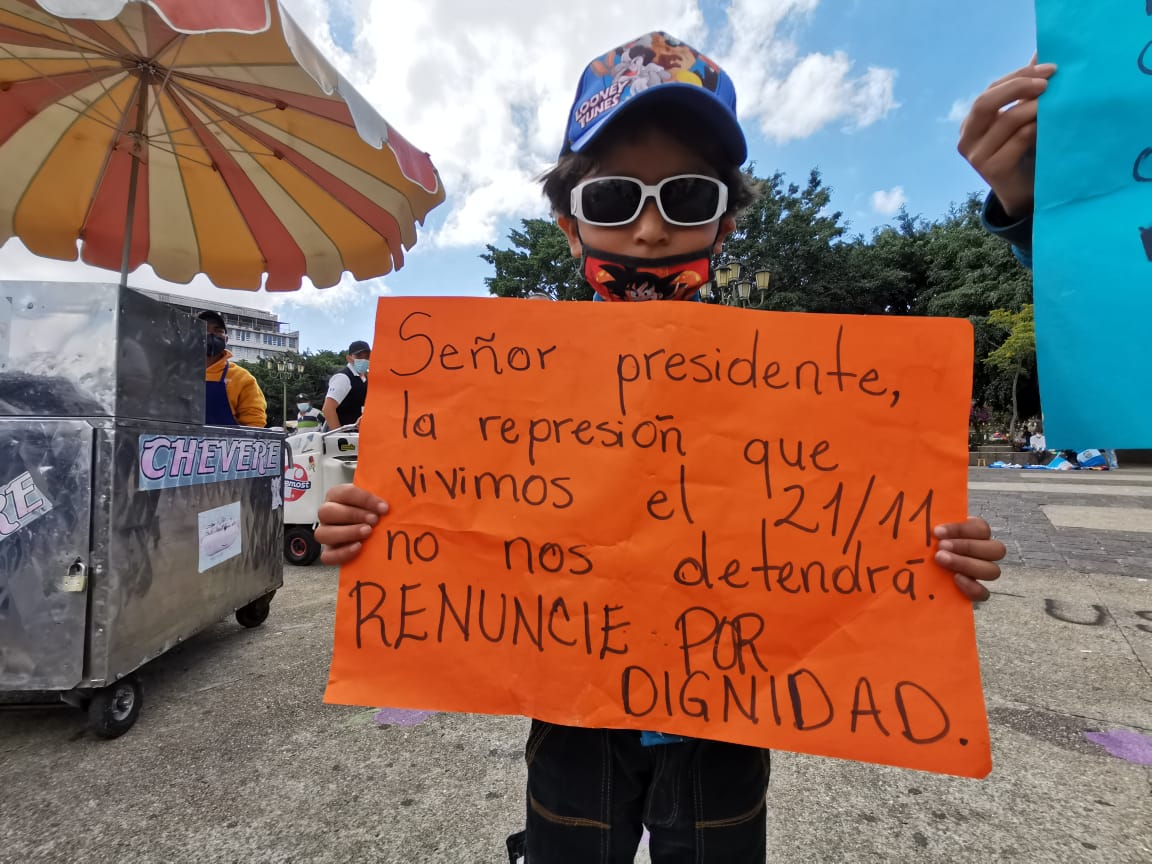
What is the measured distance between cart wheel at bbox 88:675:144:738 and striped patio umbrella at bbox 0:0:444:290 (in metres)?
2.20

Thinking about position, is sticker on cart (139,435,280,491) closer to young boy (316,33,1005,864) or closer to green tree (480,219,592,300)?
young boy (316,33,1005,864)

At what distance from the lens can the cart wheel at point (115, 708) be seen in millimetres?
2285

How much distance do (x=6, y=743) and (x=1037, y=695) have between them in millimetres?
4453

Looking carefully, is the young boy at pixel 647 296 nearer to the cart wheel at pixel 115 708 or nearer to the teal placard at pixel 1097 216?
the teal placard at pixel 1097 216

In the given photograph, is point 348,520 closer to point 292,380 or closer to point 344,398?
point 344,398

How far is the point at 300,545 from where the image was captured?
5297 mm

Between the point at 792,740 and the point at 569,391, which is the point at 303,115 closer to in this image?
the point at 569,391

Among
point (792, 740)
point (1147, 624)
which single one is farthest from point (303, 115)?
point (1147, 624)

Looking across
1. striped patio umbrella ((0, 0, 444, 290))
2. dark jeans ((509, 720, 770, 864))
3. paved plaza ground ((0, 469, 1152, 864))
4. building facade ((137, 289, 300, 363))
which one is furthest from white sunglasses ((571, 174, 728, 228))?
building facade ((137, 289, 300, 363))

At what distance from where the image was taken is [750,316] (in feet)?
3.37

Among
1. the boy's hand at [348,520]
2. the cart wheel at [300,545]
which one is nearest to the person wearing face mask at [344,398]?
the cart wheel at [300,545]

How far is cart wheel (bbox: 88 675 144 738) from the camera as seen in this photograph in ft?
7.50

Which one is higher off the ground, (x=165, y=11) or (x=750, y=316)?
(x=165, y=11)

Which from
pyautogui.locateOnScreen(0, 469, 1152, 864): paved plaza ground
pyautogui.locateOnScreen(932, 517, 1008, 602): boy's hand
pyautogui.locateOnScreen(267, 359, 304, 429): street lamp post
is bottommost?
pyautogui.locateOnScreen(0, 469, 1152, 864): paved plaza ground
